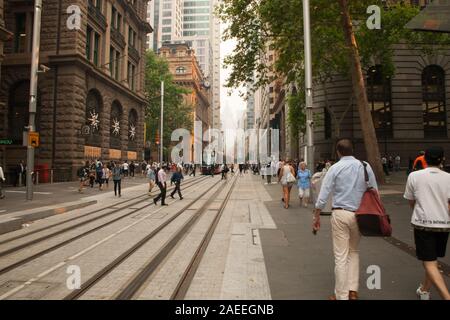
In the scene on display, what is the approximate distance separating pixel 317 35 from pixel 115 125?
72.0 ft

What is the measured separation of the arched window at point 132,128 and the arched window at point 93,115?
8083 millimetres

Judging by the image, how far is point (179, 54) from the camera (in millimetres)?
105875

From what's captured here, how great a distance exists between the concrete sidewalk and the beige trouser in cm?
36

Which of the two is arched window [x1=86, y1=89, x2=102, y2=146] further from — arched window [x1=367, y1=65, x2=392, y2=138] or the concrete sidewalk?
arched window [x1=367, y1=65, x2=392, y2=138]

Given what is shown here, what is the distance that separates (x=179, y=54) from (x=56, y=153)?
275 feet

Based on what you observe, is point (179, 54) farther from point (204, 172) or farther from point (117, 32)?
point (117, 32)

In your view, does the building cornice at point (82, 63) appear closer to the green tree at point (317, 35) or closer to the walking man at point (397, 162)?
the green tree at point (317, 35)

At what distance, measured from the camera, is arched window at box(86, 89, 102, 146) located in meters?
30.5

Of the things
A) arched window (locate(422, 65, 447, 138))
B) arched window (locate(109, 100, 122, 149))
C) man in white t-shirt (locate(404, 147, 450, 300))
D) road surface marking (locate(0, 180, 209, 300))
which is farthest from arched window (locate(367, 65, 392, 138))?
man in white t-shirt (locate(404, 147, 450, 300))

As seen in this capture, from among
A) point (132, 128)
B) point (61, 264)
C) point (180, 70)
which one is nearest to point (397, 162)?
point (132, 128)

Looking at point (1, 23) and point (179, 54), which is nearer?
point (1, 23)

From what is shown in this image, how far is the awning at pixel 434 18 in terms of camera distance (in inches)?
285

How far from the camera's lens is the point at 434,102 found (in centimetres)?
3425

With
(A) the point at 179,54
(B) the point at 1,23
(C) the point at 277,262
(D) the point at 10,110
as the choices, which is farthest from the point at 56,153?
(A) the point at 179,54
